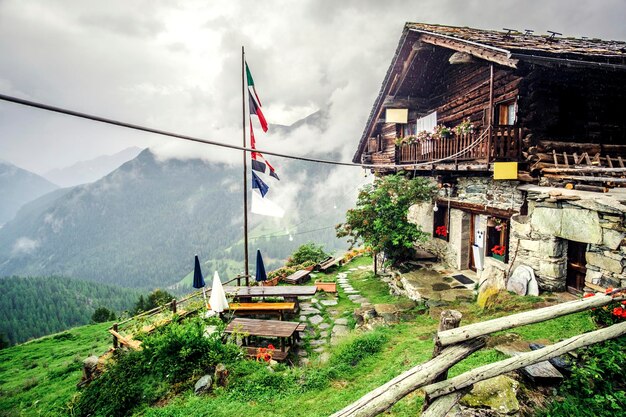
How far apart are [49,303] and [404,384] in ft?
278

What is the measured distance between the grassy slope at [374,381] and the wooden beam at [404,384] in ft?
4.42

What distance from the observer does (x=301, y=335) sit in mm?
8086

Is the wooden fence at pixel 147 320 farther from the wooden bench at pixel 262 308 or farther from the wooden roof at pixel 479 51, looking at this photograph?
the wooden roof at pixel 479 51

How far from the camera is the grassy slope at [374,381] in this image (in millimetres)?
4445

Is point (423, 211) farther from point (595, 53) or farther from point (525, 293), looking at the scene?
point (595, 53)

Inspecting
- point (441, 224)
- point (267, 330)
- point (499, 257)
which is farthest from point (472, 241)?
point (267, 330)

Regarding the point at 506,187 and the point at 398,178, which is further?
the point at 398,178

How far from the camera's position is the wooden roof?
6.87 metres

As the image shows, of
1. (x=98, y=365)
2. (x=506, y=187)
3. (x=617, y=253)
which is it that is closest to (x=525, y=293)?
(x=617, y=253)

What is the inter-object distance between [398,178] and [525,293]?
5.47 m

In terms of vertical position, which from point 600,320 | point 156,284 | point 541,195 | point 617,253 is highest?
point 541,195

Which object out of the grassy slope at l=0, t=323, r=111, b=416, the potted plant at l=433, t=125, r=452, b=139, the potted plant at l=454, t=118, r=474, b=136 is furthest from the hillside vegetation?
the potted plant at l=454, t=118, r=474, b=136

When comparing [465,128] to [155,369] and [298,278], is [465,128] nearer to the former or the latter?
[298,278]

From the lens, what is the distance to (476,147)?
28.0 feet
